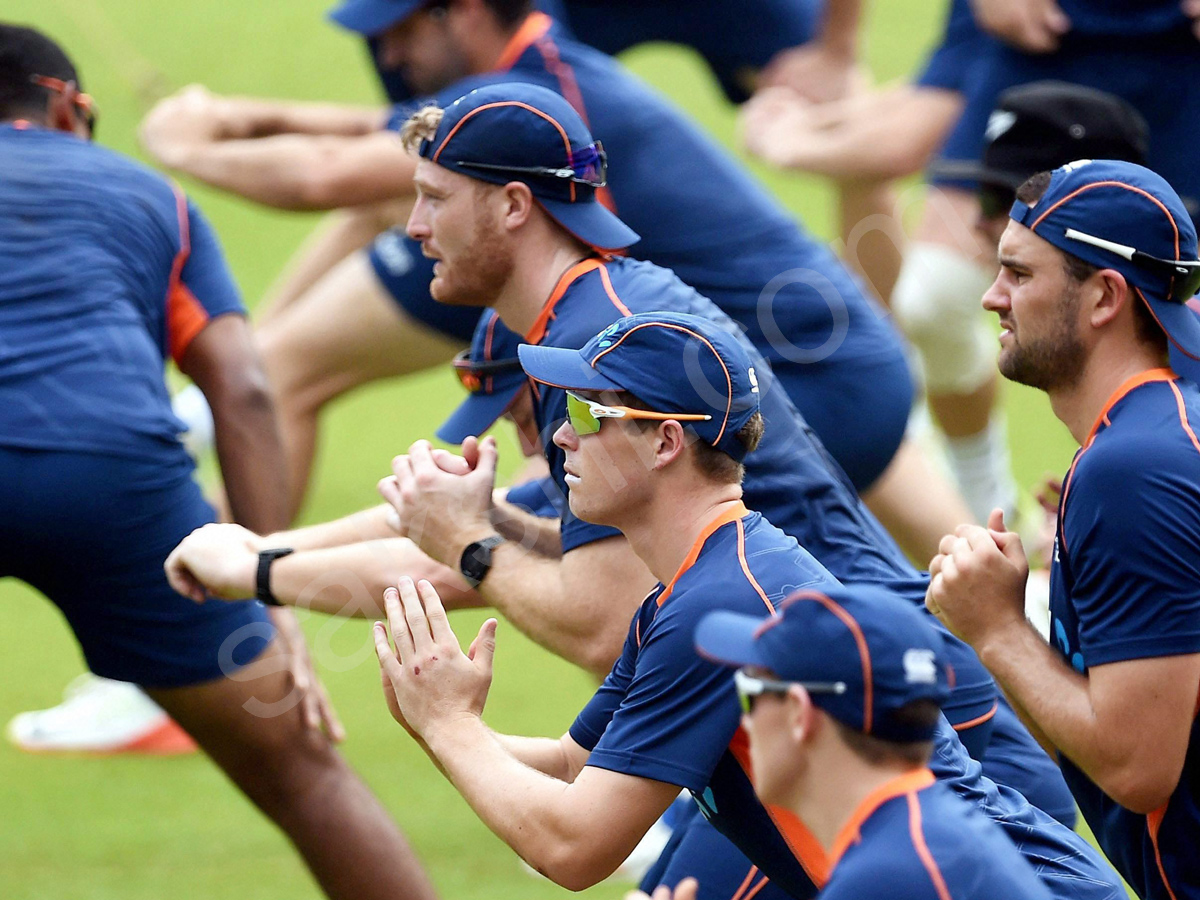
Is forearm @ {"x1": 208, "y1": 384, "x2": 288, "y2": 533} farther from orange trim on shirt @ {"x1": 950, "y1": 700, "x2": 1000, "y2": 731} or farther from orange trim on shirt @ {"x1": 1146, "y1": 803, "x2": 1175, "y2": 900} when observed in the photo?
orange trim on shirt @ {"x1": 1146, "y1": 803, "x2": 1175, "y2": 900}

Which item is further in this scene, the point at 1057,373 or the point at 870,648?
the point at 1057,373

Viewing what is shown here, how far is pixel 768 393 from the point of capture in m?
3.73

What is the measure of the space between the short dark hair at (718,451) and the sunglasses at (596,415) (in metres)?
0.02

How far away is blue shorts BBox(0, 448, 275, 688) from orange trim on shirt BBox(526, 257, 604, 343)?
3.19 ft

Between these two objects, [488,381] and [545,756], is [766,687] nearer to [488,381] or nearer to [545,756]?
[545,756]

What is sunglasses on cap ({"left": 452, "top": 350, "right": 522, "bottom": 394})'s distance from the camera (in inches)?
159

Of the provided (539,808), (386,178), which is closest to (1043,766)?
(539,808)

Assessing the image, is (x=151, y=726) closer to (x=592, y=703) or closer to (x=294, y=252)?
(x=592, y=703)

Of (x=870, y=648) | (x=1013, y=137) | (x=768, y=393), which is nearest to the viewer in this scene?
(x=870, y=648)

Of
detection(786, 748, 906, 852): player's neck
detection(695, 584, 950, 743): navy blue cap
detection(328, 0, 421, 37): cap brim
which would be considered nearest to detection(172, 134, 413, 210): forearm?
detection(328, 0, 421, 37): cap brim

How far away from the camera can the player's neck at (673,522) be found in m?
3.20

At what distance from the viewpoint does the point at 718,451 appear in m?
3.24

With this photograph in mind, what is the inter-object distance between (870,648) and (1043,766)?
1425 mm

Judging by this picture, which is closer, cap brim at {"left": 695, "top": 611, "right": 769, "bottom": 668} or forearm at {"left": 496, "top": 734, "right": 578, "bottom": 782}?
cap brim at {"left": 695, "top": 611, "right": 769, "bottom": 668}
